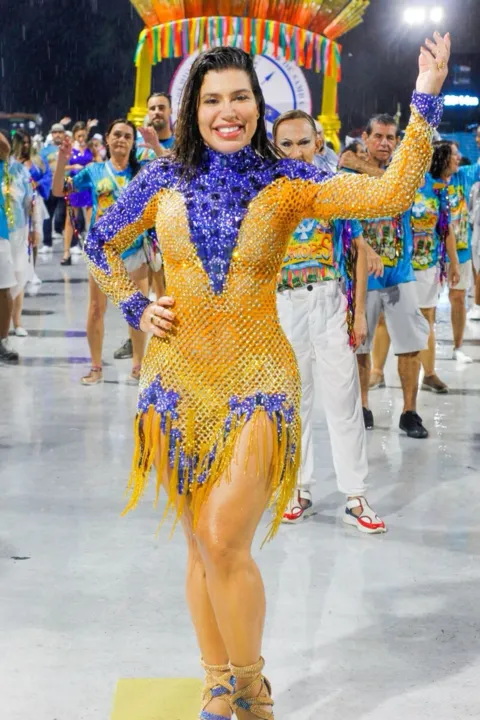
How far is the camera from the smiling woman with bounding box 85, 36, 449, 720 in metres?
2.62

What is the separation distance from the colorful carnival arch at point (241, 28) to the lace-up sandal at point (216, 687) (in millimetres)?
9427

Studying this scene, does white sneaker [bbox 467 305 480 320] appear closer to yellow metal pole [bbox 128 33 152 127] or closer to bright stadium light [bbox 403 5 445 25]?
yellow metal pole [bbox 128 33 152 127]

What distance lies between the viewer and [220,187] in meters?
2.68

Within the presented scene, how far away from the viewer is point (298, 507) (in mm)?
4566

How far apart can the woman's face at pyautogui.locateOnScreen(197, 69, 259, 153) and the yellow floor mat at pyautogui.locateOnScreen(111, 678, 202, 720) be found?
150cm

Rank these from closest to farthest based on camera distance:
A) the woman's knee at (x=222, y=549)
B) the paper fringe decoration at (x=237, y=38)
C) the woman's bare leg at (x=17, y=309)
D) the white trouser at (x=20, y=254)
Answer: the woman's knee at (x=222, y=549) → the white trouser at (x=20, y=254) → the woman's bare leg at (x=17, y=309) → the paper fringe decoration at (x=237, y=38)

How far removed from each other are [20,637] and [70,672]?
310 mm

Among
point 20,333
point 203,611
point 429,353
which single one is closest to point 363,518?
point 203,611

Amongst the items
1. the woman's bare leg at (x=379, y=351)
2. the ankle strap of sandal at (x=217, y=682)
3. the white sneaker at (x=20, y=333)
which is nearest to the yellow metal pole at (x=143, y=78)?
the white sneaker at (x=20, y=333)

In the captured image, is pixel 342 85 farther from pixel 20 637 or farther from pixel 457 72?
pixel 20 637

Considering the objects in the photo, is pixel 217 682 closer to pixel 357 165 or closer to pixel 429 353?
pixel 357 165

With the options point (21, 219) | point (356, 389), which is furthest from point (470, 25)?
point (356, 389)

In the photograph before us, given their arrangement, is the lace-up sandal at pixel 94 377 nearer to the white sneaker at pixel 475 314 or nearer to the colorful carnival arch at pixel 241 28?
the white sneaker at pixel 475 314

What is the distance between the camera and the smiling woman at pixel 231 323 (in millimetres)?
2617
